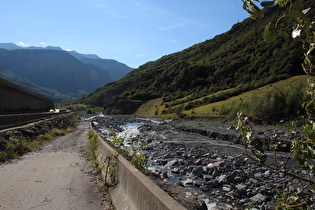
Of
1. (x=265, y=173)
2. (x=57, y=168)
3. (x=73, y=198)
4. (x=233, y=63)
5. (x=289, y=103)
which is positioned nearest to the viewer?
(x=73, y=198)

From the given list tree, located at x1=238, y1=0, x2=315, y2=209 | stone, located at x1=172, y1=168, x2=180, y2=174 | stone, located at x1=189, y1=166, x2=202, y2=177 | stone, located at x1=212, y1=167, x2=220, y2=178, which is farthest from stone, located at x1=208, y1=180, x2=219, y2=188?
tree, located at x1=238, y1=0, x2=315, y2=209

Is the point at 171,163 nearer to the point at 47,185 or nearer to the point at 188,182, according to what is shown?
the point at 188,182

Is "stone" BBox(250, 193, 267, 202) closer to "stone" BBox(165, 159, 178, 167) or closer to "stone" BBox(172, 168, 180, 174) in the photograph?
"stone" BBox(172, 168, 180, 174)

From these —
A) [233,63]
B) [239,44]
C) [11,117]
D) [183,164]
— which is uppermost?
[239,44]

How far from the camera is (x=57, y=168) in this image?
8461 millimetres

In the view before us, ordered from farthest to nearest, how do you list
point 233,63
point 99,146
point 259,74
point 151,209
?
point 233,63 < point 259,74 < point 99,146 < point 151,209

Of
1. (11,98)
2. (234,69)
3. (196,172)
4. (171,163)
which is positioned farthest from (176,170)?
(234,69)

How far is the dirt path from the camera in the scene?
16.7 feet

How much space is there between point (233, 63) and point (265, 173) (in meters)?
104

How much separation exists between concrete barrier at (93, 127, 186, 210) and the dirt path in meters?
0.68

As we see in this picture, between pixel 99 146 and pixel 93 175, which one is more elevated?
pixel 99 146

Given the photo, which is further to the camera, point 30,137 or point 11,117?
point 11,117

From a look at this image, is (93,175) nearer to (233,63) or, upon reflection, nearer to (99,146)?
(99,146)

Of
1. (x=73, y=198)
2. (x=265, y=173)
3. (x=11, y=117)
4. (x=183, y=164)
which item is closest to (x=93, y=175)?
(x=73, y=198)
